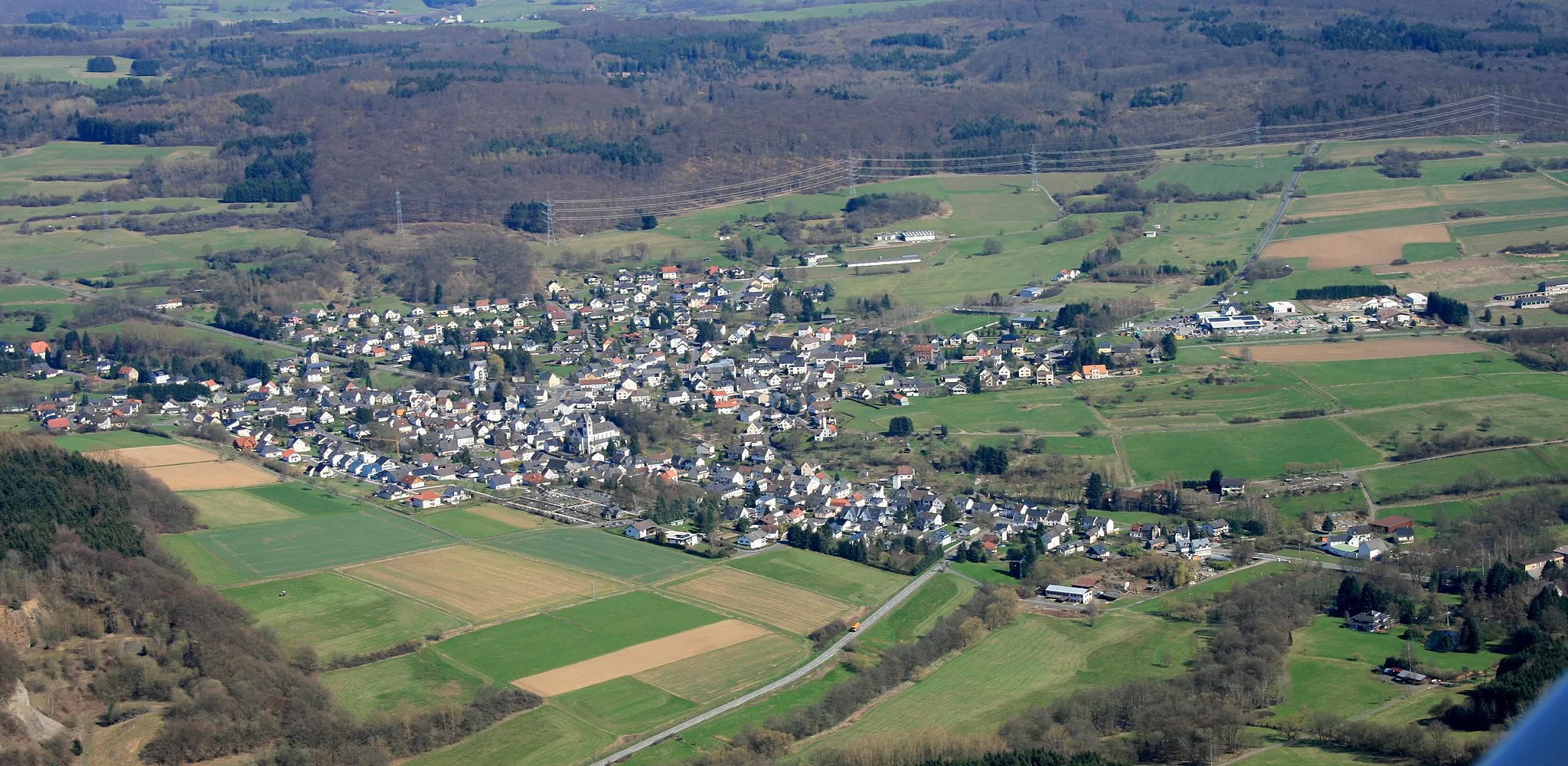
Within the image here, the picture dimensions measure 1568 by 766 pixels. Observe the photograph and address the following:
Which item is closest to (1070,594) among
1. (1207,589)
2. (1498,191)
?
(1207,589)

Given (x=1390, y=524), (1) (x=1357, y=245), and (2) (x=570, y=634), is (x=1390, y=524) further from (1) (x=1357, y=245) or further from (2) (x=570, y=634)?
(1) (x=1357, y=245)

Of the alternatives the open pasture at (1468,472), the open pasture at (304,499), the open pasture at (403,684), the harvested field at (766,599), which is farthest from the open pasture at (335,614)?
the open pasture at (1468,472)

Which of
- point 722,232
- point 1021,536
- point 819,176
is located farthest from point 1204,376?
point 819,176

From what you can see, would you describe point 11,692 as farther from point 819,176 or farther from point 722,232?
point 819,176

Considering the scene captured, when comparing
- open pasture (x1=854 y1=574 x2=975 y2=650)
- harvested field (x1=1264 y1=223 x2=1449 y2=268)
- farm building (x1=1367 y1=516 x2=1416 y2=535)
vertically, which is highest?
harvested field (x1=1264 y1=223 x2=1449 y2=268)

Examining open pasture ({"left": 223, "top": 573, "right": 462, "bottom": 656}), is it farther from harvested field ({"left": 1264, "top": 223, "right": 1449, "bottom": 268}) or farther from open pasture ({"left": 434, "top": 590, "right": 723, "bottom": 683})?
harvested field ({"left": 1264, "top": 223, "right": 1449, "bottom": 268})

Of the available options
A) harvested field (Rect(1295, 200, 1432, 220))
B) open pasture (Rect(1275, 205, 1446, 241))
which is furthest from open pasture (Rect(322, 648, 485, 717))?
harvested field (Rect(1295, 200, 1432, 220))
